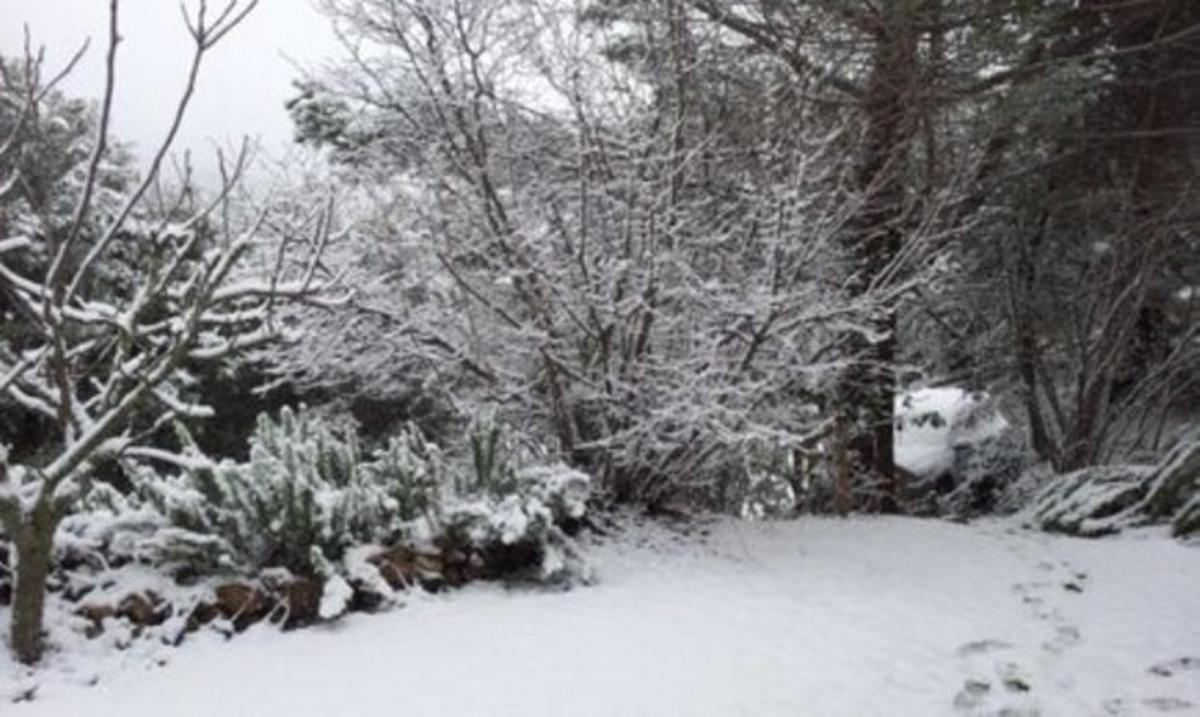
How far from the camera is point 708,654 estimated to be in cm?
414

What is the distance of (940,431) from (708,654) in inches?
449

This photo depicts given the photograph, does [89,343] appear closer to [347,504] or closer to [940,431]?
[347,504]

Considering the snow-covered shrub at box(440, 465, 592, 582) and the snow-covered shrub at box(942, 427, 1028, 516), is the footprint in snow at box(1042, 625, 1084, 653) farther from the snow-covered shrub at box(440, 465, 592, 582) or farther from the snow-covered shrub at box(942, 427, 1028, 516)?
the snow-covered shrub at box(942, 427, 1028, 516)

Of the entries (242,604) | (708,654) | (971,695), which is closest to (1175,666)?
(971,695)

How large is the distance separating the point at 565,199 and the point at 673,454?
1676mm

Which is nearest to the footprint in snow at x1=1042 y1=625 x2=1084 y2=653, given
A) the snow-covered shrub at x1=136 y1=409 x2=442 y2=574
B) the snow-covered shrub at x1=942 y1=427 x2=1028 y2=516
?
the snow-covered shrub at x1=136 y1=409 x2=442 y2=574

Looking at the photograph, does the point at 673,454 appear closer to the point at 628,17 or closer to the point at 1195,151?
the point at 628,17

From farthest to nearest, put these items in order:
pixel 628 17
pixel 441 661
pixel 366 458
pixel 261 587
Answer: pixel 366 458
pixel 628 17
pixel 261 587
pixel 441 661

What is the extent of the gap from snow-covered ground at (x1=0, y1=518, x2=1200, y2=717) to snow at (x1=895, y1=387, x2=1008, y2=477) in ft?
18.3

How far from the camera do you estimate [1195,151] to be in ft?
29.9

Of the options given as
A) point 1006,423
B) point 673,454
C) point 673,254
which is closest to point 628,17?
point 673,254

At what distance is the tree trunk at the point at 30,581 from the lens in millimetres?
3846

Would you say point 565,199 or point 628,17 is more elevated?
point 628,17

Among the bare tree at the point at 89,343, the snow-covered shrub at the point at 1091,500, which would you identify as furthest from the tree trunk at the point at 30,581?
the snow-covered shrub at the point at 1091,500
